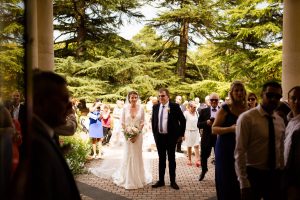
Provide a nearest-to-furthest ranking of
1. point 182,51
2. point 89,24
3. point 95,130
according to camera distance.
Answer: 1. point 95,130
2. point 89,24
3. point 182,51

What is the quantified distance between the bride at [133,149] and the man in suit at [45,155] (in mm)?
5942

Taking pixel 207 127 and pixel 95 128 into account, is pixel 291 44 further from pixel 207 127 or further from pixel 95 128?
pixel 95 128

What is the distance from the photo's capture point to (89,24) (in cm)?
2552

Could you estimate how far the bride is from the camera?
7934 millimetres

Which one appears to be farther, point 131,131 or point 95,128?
point 95,128

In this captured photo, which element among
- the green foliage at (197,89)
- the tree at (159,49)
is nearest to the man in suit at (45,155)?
the green foliage at (197,89)

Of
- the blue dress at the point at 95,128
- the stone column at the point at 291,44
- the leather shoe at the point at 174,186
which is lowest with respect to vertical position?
the leather shoe at the point at 174,186

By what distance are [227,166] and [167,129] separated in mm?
3189

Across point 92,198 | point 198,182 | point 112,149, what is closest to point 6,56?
point 92,198

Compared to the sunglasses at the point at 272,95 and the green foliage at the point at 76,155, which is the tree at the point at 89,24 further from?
the sunglasses at the point at 272,95

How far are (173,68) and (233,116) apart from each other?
960 inches

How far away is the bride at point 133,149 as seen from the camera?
26.0ft

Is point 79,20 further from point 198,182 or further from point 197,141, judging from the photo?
point 198,182

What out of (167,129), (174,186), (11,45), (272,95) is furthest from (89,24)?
(11,45)
